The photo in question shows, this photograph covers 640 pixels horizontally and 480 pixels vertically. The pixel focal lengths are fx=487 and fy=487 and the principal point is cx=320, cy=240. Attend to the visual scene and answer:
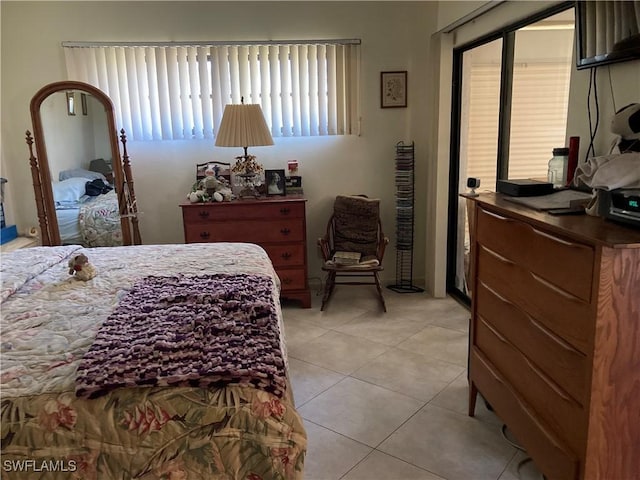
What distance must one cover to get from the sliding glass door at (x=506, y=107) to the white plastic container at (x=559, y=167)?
0.34 meters

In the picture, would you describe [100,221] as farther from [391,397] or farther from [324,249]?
[391,397]

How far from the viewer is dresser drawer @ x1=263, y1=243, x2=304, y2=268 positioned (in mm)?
3859

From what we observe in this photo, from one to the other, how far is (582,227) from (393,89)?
2.90 metres

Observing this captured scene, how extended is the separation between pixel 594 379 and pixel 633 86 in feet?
4.01

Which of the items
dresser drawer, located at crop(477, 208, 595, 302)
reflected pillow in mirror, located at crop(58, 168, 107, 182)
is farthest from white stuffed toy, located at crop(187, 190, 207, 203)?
dresser drawer, located at crop(477, 208, 595, 302)

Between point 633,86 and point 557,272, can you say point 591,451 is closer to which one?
point 557,272

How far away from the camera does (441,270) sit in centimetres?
408

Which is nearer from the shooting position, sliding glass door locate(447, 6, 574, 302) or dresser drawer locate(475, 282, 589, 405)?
dresser drawer locate(475, 282, 589, 405)

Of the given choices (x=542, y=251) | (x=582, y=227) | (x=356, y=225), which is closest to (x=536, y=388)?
(x=542, y=251)

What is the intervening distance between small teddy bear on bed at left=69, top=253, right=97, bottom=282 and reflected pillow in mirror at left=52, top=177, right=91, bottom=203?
176 centimetres

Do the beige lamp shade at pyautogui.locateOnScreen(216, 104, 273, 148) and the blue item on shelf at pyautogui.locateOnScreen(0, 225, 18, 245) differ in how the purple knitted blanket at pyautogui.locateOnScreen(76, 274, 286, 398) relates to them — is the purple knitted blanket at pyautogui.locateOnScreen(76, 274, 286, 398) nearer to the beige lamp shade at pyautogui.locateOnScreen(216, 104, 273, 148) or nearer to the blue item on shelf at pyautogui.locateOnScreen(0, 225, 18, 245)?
the beige lamp shade at pyautogui.locateOnScreen(216, 104, 273, 148)

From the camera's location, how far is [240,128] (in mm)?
3631

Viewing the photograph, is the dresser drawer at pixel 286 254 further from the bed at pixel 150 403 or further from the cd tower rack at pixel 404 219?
the bed at pixel 150 403

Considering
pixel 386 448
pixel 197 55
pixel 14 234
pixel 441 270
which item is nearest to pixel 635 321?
pixel 386 448
